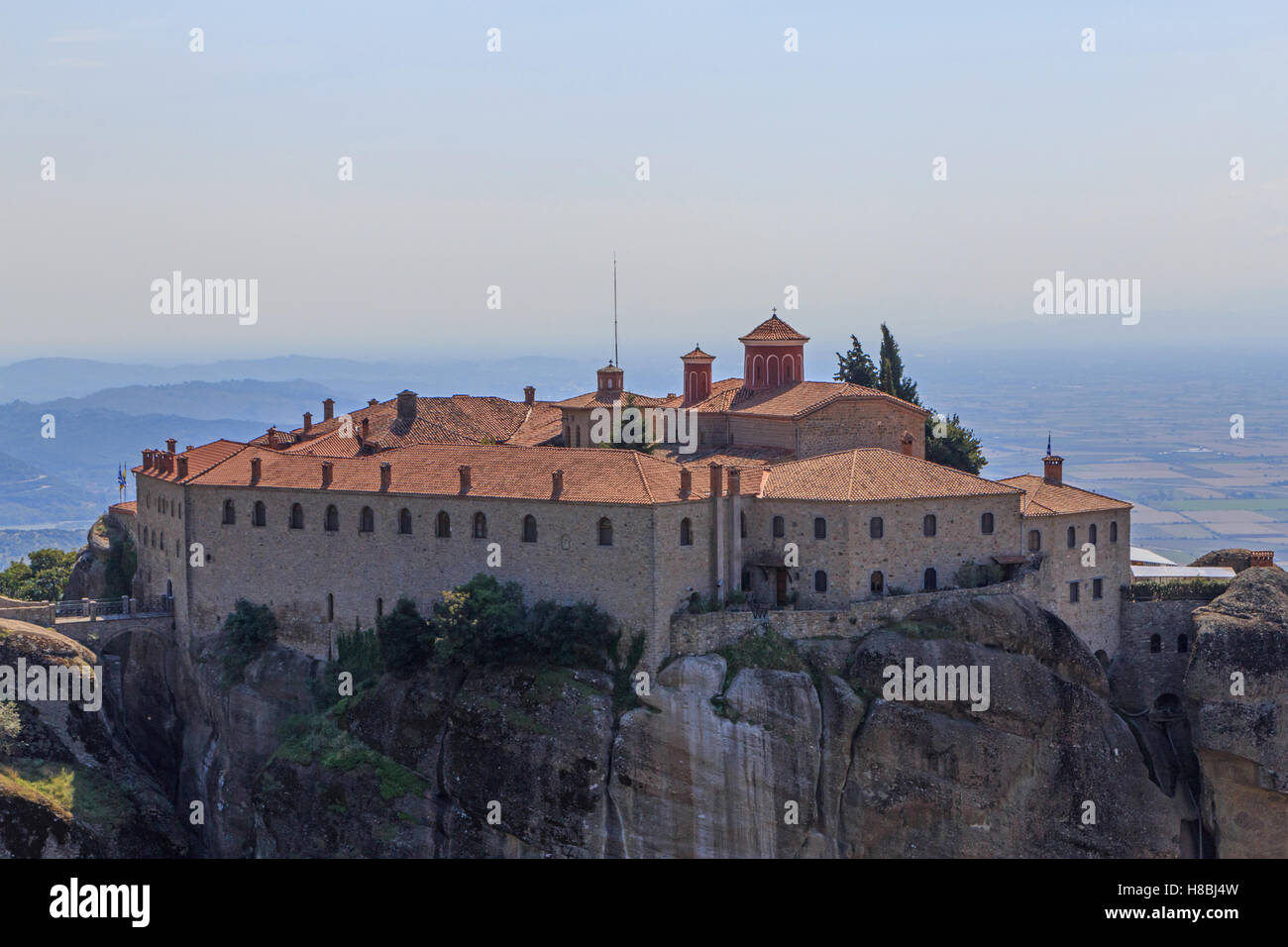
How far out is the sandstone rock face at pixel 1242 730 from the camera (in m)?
56.4

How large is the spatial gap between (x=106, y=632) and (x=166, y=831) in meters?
8.67

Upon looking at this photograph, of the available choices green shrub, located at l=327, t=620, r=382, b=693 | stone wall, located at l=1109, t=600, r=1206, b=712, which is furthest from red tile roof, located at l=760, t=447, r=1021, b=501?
green shrub, located at l=327, t=620, r=382, b=693

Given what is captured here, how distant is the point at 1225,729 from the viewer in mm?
56719

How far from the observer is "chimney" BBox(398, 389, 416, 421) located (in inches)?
2795

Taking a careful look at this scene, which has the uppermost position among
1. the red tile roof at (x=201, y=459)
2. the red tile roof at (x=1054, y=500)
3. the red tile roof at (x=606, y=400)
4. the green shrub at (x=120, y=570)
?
the red tile roof at (x=606, y=400)

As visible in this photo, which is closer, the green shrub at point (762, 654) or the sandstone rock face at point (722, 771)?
the sandstone rock face at point (722, 771)

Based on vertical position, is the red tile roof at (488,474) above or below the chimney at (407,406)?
below

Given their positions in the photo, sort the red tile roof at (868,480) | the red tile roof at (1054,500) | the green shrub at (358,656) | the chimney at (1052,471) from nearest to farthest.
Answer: the red tile roof at (868,480)
the red tile roof at (1054,500)
the green shrub at (358,656)
the chimney at (1052,471)

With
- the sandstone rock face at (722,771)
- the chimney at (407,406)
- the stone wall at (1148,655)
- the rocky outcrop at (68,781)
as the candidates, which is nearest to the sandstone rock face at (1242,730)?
the stone wall at (1148,655)

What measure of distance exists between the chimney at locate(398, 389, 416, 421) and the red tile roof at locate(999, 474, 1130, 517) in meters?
25.9

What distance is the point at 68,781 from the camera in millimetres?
60062

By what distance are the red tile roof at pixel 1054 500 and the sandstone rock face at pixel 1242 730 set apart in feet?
19.4

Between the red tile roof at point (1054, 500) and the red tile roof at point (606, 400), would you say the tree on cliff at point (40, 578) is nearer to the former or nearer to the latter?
the red tile roof at point (606, 400)
